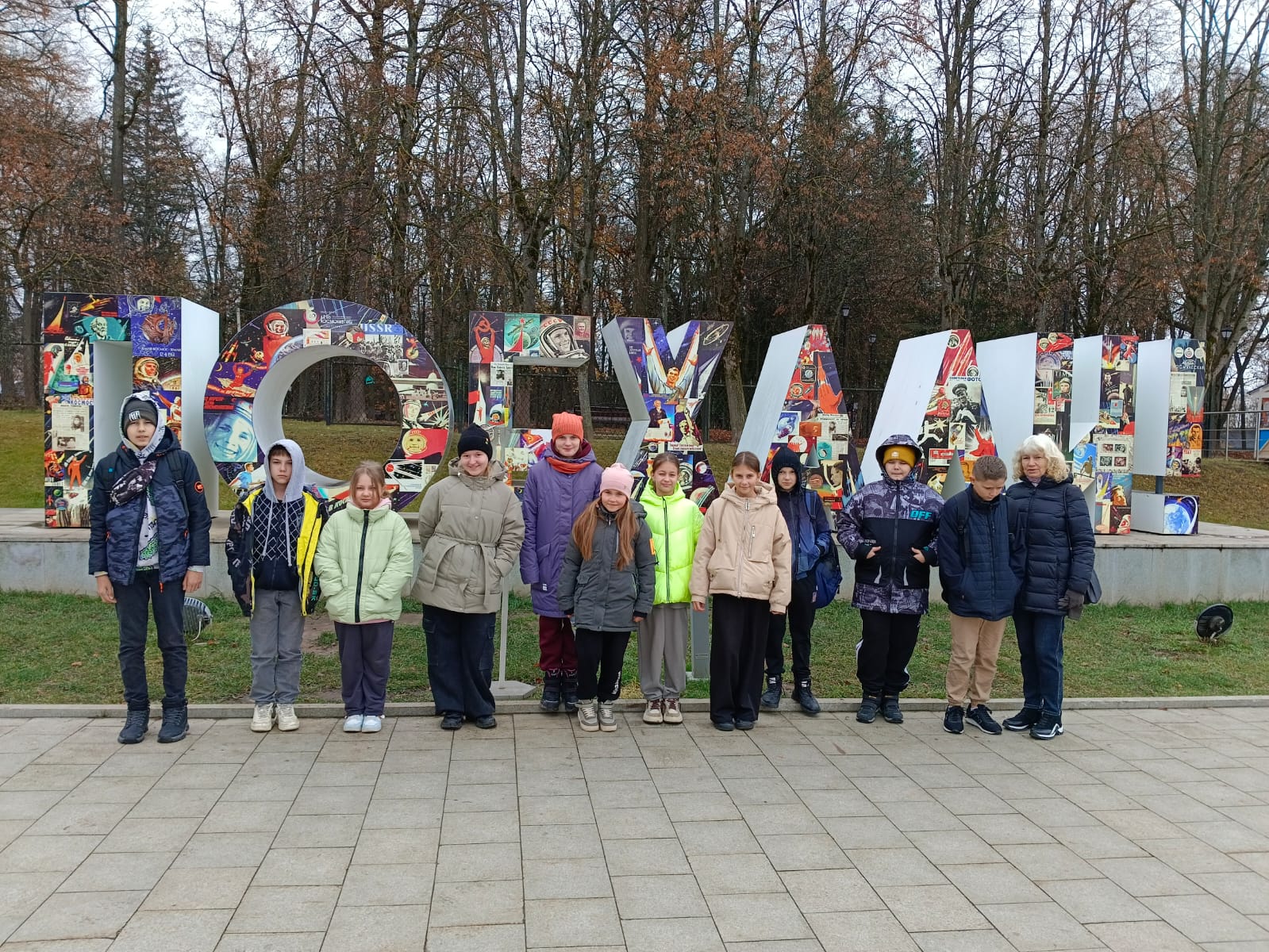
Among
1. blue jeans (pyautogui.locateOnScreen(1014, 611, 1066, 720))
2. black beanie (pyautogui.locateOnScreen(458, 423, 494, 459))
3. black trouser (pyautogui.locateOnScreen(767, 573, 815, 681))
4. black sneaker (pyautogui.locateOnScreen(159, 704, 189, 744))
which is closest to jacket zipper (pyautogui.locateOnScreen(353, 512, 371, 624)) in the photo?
black beanie (pyautogui.locateOnScreen(458, 423, 494, 459))

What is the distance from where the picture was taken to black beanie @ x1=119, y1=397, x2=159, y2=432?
4.98m

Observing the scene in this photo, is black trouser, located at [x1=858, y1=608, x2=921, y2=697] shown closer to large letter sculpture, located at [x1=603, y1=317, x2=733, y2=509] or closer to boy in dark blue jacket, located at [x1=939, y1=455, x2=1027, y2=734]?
boy in dark blue jacket, located at [x1=939, y1=455, x2=1027, y2=734]

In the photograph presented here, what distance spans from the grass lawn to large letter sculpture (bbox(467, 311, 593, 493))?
165 centimetres

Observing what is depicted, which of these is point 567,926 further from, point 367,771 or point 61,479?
point 61,479

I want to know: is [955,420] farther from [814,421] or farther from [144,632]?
[144,632]

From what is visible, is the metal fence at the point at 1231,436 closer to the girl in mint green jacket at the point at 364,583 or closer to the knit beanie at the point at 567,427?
the knit beanie at the point at 567,427

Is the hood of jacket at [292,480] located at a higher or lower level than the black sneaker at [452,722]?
higher

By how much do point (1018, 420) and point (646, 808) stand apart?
728 centimetres

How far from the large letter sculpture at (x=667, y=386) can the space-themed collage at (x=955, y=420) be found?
2324 mm

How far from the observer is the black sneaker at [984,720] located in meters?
5.72

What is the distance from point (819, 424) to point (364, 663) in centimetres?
560

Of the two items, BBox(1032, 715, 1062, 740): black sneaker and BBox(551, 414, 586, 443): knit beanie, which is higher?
BBox(551, 414, 586, 443): knit beanie

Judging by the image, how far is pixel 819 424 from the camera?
941 cm

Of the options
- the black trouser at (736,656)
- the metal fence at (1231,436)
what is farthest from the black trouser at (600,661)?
the metal fence at (1231,436)
